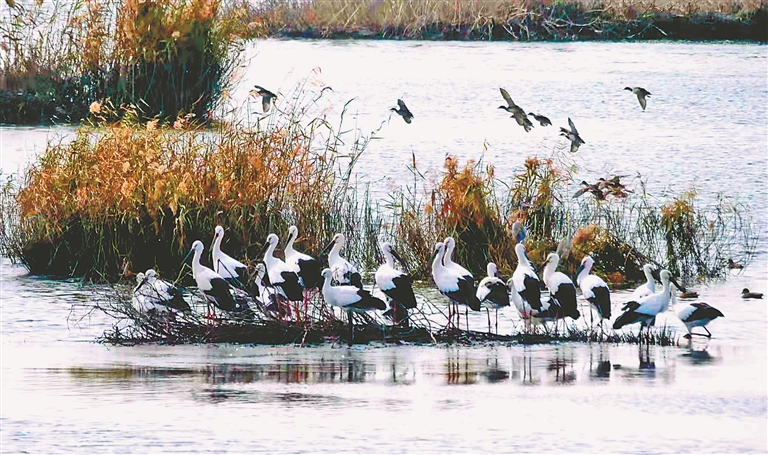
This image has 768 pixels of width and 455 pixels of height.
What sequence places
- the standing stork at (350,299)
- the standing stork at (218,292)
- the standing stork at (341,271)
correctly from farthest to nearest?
the standing stork at (341,271), the standing stork at (218,292), the standing stork at (350,299)

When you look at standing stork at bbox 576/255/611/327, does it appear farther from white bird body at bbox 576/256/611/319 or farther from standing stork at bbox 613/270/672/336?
standing stork at bbox 613/270/672/336

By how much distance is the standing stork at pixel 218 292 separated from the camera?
1080cm

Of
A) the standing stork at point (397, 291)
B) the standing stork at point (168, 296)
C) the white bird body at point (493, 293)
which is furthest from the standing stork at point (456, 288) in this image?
the standing stork at point (168, 296)

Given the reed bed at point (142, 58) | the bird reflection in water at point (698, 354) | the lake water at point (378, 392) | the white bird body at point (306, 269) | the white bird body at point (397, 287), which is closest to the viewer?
the lake water at point (378, 392)

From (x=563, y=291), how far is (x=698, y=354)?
1.04 meters

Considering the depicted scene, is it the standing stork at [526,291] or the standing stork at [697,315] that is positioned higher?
the standing stork at [526,291]

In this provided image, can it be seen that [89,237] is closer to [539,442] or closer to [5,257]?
[5,257]

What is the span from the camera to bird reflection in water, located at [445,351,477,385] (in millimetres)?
9633

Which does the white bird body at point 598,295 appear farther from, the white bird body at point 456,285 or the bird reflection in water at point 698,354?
the white bird body at point 456,285

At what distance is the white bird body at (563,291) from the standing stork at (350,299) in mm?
1284

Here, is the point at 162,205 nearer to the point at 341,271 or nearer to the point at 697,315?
the point at 341,271

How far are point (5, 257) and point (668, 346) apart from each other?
19.5ft

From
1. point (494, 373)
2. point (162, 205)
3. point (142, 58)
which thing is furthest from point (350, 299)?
point (142, 58)

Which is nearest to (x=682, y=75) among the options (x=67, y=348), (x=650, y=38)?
(x=650, y=38)
